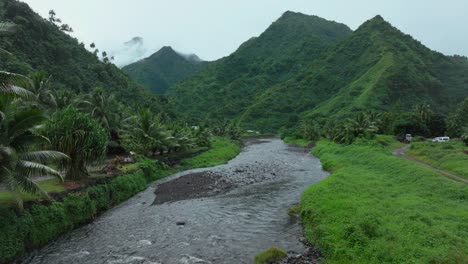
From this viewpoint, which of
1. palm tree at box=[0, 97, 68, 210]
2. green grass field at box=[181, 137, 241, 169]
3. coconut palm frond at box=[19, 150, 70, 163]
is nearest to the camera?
palm tree at box=[0, 97, 68, 210]

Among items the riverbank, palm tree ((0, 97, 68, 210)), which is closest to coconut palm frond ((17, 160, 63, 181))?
palm tree ((0, 97, 68, 210))

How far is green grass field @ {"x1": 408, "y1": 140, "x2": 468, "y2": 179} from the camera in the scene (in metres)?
38.9

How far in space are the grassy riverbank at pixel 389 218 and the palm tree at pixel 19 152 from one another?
55.3 feet

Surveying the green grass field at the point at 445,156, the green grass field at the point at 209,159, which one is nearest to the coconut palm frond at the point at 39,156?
the green grass field at the point at 209,159

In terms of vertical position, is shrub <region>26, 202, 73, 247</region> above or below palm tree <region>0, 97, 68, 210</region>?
below

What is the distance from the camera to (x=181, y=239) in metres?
22.9

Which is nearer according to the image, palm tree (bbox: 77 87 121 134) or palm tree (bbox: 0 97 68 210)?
palm tree (bbox: 0 97 68 210)

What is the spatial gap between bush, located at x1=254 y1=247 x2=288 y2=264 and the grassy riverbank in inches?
97.5

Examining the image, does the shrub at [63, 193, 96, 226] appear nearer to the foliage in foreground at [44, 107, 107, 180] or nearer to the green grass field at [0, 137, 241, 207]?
the green grass field at [0, 137, 241, 207]

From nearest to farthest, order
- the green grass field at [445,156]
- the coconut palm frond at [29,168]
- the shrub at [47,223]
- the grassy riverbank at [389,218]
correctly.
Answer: the grassy riverbank at [389,218]
the coconut palm frond at [29,168]
the shrub at [47,223]
the green grass field at [445,156]

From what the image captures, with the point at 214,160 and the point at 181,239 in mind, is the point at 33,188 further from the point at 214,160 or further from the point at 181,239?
the point at 214,160

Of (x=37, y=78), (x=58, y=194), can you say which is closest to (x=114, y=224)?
(x=58, y=194)

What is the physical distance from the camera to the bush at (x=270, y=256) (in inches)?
733

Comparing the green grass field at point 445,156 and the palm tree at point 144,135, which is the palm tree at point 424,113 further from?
the palm tree at point 144,135
